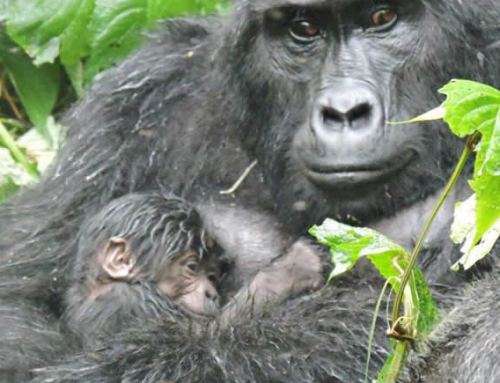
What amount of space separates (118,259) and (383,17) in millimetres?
1335

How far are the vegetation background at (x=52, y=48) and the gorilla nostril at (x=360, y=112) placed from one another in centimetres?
194

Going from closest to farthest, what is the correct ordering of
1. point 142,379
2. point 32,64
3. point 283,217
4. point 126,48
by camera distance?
point 142,379
point 283,217
point 126,48
point 32,64

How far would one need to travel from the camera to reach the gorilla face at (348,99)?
4.84m

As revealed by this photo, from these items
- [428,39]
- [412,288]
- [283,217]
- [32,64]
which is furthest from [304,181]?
[32,64]

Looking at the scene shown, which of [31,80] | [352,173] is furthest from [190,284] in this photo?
[31,80]

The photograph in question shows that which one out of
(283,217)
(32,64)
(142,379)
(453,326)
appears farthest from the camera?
(32,64)

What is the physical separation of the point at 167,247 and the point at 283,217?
512mm

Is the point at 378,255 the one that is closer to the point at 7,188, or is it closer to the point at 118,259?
the point at 118,259

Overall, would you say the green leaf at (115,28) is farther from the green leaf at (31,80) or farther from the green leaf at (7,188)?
the green leaf at (7,188)

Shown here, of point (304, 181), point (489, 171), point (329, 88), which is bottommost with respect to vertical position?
point (304, 181)

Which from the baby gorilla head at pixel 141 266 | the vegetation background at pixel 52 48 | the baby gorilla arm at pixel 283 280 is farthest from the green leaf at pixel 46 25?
the baby gorilla arm at pixel 283 280

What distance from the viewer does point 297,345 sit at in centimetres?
459

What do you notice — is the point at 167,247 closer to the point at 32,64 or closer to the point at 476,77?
the point at 476,77

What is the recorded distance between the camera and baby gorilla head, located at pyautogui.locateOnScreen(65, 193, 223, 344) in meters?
5.07
